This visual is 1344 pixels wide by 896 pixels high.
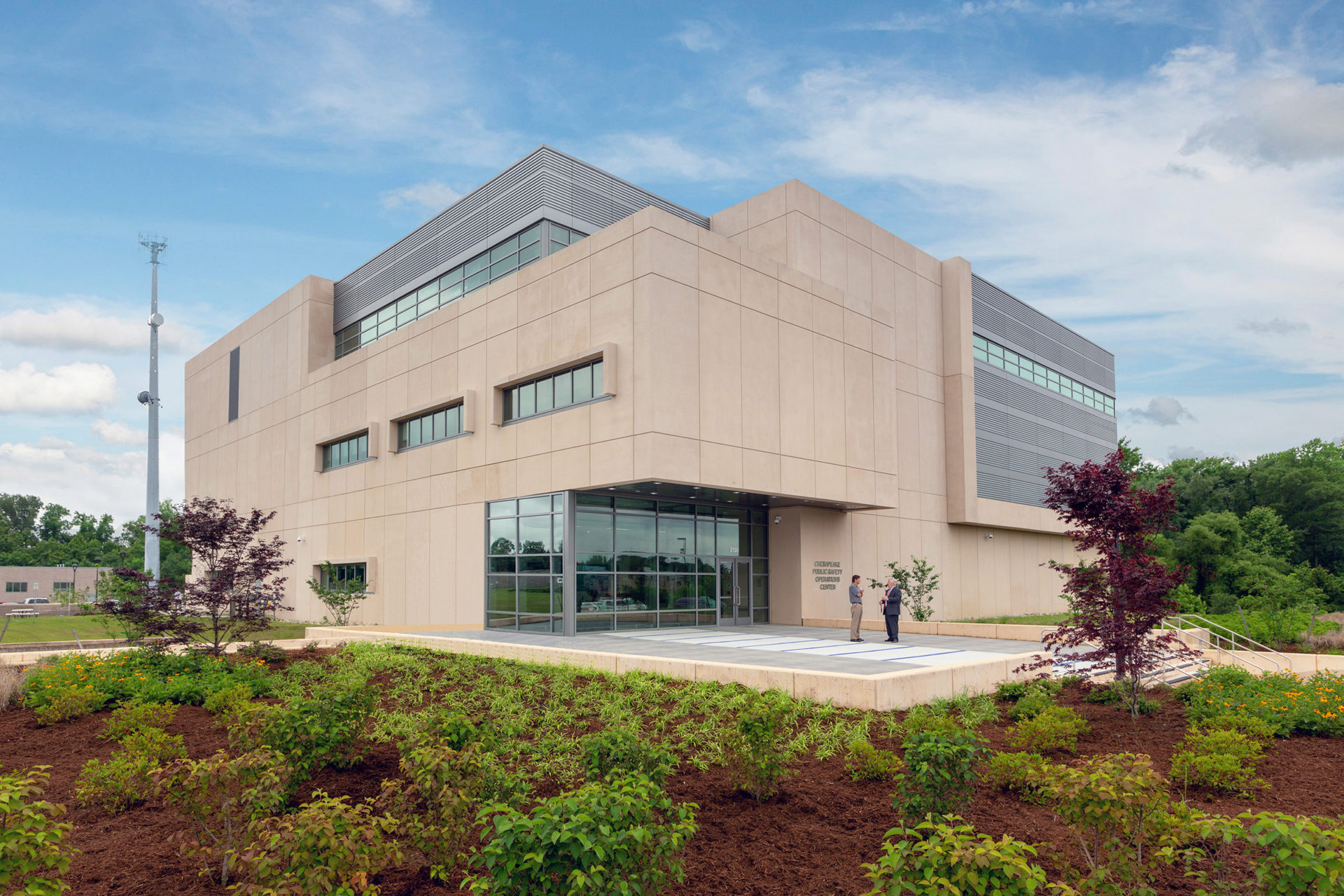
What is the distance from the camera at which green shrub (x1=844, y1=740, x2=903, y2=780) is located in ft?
28.0

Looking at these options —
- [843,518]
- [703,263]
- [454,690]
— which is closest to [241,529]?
[454,690]

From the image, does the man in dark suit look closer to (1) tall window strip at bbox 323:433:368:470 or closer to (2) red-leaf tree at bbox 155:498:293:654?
(2) red-leaf tree at bbox 155:498:293:654

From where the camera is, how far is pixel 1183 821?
573cm

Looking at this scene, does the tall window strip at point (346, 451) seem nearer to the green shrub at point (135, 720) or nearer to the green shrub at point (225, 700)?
the green shrub at point (225, 700)

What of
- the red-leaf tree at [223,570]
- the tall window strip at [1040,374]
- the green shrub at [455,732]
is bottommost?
the green shrub at [455,732]

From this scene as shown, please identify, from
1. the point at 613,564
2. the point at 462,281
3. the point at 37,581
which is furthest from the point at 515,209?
the point at 37,581

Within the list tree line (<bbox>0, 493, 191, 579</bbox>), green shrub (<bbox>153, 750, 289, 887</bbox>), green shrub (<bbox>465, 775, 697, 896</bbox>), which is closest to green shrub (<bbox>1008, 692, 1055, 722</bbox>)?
green shrub (<bbox>465, 775, 697, 896</bbox>)

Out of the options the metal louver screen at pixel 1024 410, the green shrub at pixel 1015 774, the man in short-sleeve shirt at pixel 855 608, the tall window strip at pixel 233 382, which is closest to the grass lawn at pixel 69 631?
the tall window strip at pixel 233 382

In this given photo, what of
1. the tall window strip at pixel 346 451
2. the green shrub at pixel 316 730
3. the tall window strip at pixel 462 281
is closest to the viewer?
the green shrub at pixel 316 730

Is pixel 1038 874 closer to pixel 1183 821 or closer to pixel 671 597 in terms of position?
pixel 1183 821

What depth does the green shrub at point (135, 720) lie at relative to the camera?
33.4 feet

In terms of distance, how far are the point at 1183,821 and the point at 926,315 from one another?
105 feet

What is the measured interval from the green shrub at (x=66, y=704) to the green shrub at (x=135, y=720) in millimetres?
1002

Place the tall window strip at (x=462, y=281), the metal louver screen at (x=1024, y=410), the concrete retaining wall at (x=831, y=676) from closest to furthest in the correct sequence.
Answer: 1. the concrete retaining wall at (x=831, y=676)
2. the tall window strip at (x=462, y=281)
3. the metal louver screen at (x=1024, y=410)
